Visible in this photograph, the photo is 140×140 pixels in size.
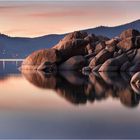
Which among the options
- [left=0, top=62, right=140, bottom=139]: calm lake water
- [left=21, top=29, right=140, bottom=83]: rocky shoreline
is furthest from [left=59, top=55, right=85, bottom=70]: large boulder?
[left=0, top=62, right=140, bottom=139]: calm lake water

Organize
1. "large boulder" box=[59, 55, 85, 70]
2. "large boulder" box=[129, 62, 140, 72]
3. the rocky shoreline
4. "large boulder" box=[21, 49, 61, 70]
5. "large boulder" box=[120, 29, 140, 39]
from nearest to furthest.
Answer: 1. "large boulder" box=[129, 62, 140, 72]
2. the rocky shoreline
3. "large boulder" box=[59, 55, 85, 70]
4. "large boulder" box=[21, 49, 61, 70]
5. "large boulder" box=[120, 29, 140, 39]

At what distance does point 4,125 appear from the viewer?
2697 mm

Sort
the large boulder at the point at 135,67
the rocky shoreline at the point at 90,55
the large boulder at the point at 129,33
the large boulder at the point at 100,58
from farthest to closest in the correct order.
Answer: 1. the large boulder at the point at 129,33
2. the large boulder at the point at 100,58
3. the rocky shoreline at the point at 90,55
4. the large boulder at the point at 135,67

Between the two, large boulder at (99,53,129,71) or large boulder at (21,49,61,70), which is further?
large boulder at (21,49,61,70)

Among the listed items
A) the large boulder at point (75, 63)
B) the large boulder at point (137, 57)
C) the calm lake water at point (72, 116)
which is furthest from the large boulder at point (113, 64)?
the calm lake water at point (72, 116)

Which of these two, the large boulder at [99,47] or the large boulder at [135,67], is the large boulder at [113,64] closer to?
the large boulder at [135,67]

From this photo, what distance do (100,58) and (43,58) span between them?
1751mm

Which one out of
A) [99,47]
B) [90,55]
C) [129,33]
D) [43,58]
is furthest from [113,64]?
[43,58]

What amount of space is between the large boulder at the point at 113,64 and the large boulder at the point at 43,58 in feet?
5.10

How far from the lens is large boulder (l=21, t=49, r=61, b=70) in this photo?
1166cm

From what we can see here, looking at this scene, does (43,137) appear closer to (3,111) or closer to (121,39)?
(3,111)


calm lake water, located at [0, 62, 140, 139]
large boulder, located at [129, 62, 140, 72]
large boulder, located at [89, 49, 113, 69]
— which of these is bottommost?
calm lake water, located at [0, 62, 140, 139]

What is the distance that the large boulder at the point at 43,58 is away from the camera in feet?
38.2

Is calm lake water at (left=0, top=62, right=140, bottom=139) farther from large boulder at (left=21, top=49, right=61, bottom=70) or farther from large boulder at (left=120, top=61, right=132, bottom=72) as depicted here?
large boulder at (left=21, top=49, right=61, bottom=70)
